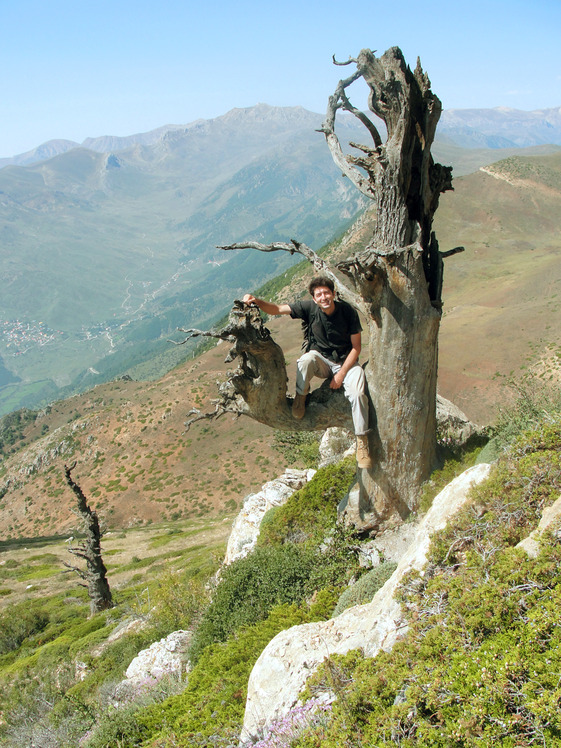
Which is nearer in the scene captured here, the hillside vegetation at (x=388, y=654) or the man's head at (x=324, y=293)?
the hillside vegetation at (x=388, y=654)

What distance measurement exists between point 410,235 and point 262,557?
6931mm

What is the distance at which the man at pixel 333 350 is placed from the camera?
7.56m

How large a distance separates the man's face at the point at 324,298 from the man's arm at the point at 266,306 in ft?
2.23

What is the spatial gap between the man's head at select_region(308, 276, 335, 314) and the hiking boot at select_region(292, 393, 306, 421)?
1.52m

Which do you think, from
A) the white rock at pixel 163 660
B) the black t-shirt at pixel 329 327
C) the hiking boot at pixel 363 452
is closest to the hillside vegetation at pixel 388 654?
the white rock at pixel 163 660

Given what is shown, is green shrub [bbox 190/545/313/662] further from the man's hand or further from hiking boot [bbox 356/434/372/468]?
the man's hand

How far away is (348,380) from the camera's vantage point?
7777 mm

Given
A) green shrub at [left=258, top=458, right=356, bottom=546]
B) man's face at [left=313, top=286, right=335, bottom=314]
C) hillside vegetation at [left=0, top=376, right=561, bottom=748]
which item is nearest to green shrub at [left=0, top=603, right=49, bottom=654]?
hillside vegetation at [left=0, top=376, right=561, bottom=748]

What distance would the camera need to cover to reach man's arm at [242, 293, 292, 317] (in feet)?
24.0

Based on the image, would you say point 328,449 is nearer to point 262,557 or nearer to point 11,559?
point 262,557

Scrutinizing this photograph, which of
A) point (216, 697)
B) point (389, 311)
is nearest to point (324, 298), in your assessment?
point (389, 311)

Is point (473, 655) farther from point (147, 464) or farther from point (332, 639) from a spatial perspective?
point (147, 464)

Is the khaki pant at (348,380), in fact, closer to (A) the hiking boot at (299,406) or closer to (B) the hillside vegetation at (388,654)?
(A) the hiking boot at (299,406)

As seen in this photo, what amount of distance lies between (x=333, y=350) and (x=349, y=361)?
1.14 feet
